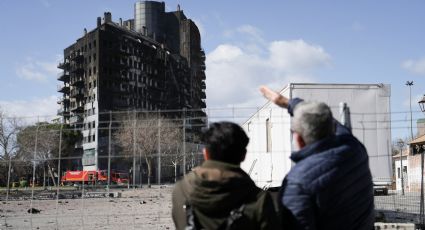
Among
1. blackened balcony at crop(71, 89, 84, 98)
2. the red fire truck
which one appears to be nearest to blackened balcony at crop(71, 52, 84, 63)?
blackened balcony at crop(71, 89, 84, 98)

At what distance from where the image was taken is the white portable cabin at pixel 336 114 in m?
9.79

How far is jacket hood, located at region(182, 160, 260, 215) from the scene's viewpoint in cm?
232

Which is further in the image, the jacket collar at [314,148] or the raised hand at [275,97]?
the raised hand at [275,97]

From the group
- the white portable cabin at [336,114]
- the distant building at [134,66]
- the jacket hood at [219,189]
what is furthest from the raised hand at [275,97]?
the distant building at [134,66]

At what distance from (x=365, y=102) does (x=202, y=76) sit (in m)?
107

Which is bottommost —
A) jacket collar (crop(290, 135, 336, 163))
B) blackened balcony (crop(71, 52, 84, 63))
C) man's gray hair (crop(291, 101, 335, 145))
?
jacket collar (crop(290, 135, 336, 163))

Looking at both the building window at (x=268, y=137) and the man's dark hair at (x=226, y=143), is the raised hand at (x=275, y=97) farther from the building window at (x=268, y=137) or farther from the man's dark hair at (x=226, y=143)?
the building window at (x=268, y=137)

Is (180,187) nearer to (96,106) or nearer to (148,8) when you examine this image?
(96,106)

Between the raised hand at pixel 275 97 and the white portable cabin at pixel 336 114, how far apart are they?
6537 mm

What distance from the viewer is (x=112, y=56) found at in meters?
86.9

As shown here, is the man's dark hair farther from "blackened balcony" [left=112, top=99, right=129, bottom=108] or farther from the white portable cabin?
"blackened balcony" [left=112, top=99, right=129, bottom=108]

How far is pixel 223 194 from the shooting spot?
231cm

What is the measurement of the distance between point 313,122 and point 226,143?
0.45m

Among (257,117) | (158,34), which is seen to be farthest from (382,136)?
(158,34)
